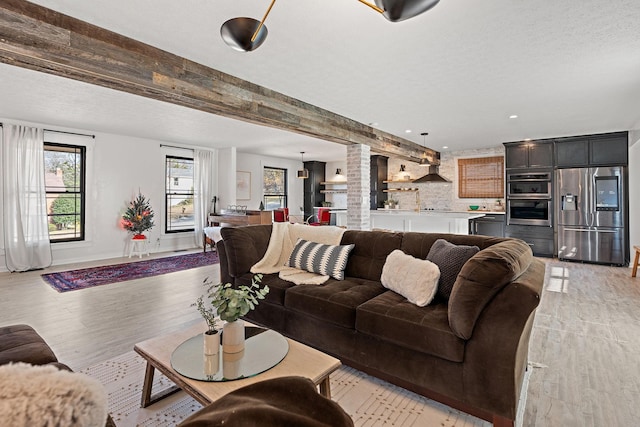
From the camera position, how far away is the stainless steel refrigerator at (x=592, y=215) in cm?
589

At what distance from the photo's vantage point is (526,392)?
2.00 metres

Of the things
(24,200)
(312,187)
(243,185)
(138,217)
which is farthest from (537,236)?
(24,200)

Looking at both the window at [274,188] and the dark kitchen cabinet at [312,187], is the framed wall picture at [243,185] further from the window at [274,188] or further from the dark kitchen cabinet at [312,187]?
the dark kitchen cabinet at [312,187]

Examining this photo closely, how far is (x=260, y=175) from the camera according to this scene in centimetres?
941

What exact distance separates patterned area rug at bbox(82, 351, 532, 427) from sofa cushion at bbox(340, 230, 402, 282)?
876mm

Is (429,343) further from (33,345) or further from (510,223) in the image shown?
(510,223)

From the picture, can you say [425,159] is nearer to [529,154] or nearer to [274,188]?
[529,154]

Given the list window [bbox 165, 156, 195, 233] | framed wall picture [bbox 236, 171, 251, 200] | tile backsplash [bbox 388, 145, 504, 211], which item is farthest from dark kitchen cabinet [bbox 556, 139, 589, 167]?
window [bbox 165, 156, 195, 233]

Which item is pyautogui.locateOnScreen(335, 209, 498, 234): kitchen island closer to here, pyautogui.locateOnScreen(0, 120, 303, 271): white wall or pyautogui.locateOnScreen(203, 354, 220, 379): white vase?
pyautogui.locateOnScreen(0, 120, 303, 271): white wall

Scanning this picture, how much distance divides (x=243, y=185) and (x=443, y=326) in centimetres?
775

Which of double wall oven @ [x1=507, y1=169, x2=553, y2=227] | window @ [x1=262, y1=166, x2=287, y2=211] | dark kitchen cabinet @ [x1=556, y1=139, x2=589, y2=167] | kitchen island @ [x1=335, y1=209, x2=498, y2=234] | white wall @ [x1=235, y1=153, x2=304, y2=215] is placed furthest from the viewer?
window @ [x1=262, y1=166, x2=287, y2=211]

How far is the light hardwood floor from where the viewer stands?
1.93 metres

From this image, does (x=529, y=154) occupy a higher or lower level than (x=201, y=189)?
higher

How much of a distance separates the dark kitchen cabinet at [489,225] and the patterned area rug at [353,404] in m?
5.74
